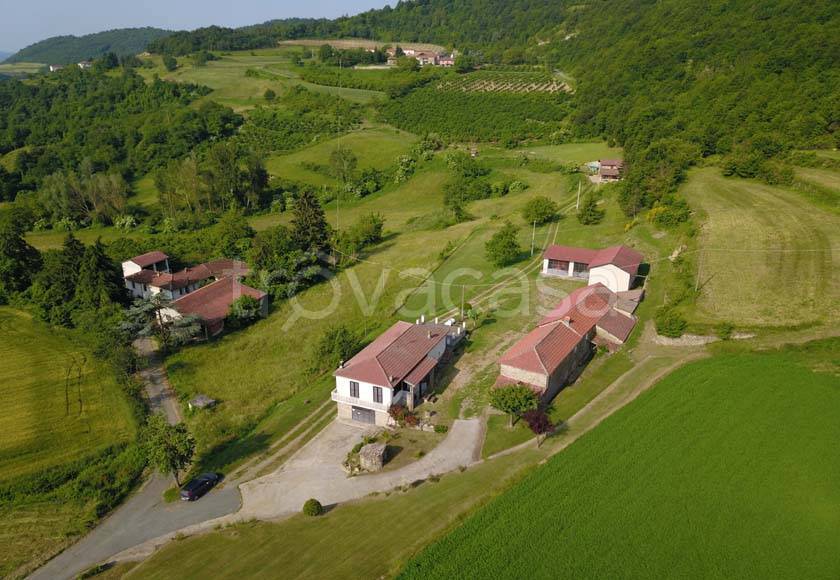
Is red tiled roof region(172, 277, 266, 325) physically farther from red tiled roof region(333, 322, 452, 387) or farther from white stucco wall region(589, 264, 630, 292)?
white stucco wall region(589, 264, 630, 292)

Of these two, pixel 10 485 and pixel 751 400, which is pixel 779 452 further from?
pixel 10 485

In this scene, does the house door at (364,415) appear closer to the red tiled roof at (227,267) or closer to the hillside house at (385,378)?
the hillside house at (385,378)

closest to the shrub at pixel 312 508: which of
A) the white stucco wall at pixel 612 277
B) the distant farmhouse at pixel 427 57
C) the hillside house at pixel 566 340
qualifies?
the hillside house at pixel 566 340

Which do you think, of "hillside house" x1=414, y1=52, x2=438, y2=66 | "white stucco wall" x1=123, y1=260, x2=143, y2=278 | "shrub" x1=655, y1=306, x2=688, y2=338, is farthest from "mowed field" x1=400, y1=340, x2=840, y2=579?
"hillside house" x1=414, y1=52, x2=438, y2=66

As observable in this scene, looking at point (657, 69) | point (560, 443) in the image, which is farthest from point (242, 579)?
point (657, 69)

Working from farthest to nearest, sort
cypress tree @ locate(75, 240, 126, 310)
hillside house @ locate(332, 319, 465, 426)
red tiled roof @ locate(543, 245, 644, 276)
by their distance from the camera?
cypress tree @ locate(75, 240, 126, 310), red tiled roof @ locate(543, 245, 644, 276), hillside house @ locate(332, 319, 465, 426)
